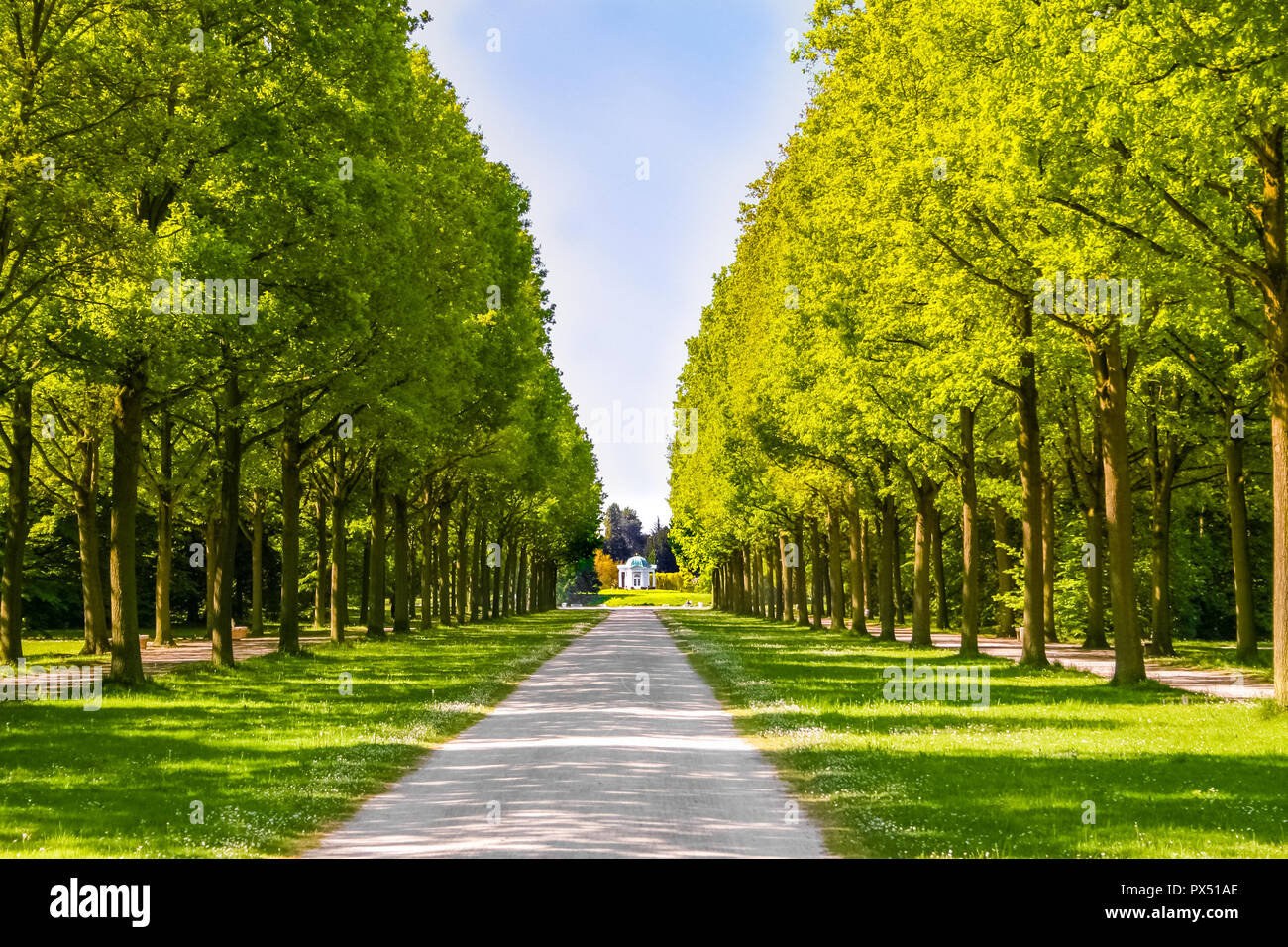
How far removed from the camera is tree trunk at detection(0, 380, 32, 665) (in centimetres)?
2769

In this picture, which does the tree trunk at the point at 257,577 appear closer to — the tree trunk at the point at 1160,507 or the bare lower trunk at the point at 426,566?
the bare lower trunk at the point at 426,566

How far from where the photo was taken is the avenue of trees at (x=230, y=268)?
17938 mm

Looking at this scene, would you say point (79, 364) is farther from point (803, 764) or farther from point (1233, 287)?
point (1233, 287)

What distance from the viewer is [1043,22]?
18750mm

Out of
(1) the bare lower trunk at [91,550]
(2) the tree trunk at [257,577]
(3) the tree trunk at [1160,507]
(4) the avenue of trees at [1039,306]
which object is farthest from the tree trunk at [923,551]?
(2) the tree trunk at [257,577]

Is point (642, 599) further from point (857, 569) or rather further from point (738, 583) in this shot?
point (857, 569)

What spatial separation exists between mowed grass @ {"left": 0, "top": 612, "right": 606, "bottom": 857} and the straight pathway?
1.95ft

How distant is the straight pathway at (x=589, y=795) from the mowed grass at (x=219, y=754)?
0.59 metres

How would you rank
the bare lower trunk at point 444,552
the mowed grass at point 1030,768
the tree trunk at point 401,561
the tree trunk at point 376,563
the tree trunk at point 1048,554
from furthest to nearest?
the bare lower trunk at point 444,552 → the tree trunk at point 401,561 → the tree trunk at point 376,563 → the tree trunk at point 1048,554 → the mowed grass at point 1030,768

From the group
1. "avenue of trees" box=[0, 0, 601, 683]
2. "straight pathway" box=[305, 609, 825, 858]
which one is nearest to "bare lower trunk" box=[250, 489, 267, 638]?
"avenue of trees" box=[0, 0, 601, 683]

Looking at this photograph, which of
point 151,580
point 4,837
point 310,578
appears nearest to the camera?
point 4,837

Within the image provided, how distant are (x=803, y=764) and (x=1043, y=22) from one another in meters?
12.1
